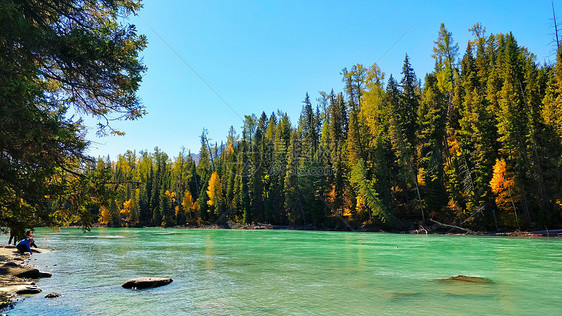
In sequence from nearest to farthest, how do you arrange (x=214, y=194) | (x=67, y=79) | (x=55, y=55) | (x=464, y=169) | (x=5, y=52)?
1. (x=5, y=52)
2. (x=55, y=55)
3. (x=67, y=79)
4. (x=464, y=169)
5. (x=214, y=194)

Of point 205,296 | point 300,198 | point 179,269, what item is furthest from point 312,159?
point 205,296

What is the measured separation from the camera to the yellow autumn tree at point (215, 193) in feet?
248

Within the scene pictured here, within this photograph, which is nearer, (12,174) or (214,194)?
(12,174)

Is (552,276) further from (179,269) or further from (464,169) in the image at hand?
(464,169)

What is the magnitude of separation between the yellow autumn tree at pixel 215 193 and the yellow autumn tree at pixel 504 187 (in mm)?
52821

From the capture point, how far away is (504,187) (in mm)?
37219

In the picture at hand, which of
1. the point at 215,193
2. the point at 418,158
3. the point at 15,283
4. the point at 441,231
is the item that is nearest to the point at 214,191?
the point at 215,193

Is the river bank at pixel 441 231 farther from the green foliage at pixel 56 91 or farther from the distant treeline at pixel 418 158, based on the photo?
the green foliage at pixel 56 91

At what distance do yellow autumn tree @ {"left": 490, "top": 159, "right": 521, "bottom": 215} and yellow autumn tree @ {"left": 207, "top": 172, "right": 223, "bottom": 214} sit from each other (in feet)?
173

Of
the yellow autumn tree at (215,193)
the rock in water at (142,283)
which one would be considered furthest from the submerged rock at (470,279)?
the yellow autumn tree at (215,193)

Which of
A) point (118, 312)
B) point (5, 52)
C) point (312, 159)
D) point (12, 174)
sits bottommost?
point (118, 312)

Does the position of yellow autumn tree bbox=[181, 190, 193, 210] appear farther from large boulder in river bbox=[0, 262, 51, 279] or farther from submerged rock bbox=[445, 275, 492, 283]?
submerged rock bbox=[445, 275, 492, 283]

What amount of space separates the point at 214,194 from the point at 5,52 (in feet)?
230

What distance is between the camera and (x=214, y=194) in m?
76.2
